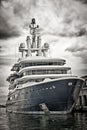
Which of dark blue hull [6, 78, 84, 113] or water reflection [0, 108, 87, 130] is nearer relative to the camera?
water reflection [0, 108, 87, 130]

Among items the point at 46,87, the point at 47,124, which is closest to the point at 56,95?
the point at 46,87

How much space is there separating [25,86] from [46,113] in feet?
16.6

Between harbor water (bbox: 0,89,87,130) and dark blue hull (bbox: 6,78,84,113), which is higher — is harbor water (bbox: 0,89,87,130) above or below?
below

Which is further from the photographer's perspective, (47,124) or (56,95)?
(56,95)

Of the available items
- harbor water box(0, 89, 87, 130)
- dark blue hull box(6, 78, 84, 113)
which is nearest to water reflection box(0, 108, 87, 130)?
harbor water box(0, 89, 87, 130)

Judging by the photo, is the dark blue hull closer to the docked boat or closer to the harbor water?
the docked boat

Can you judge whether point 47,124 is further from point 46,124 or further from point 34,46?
point 34,46

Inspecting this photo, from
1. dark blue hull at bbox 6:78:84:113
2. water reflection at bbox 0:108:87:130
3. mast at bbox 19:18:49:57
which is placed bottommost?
water reflection at bbox 0:108:87:130

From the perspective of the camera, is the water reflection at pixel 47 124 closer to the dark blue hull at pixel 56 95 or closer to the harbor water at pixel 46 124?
the harbor water at pixel 46 124

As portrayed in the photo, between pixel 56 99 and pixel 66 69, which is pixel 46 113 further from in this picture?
pixel 66 69

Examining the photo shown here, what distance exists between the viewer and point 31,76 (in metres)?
38.0

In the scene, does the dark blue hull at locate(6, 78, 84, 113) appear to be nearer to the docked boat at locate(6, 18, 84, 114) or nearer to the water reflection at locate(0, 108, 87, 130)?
the docked boat at locate(6, 18, 84, 114)

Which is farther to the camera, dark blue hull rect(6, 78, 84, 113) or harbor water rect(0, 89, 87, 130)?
dark blue hull rect(6, 78, 84, 113)

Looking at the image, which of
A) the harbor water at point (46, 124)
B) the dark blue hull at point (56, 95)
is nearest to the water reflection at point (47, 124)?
the harbor water at point (46, 124)
